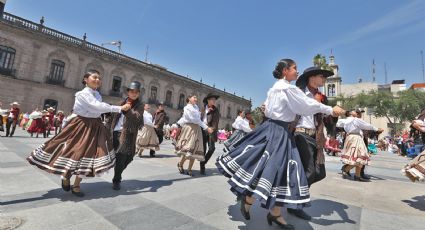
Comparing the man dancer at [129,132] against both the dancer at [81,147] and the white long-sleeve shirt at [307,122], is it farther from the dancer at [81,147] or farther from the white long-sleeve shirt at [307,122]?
the white long-sleeve shirt at [307,122]

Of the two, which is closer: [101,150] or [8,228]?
[8,228]

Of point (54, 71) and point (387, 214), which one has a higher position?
point (54, 71)

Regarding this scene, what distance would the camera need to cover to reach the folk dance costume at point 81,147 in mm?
3062

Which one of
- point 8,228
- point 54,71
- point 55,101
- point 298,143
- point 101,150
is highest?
point 54,71

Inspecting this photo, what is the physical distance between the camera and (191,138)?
5328mm

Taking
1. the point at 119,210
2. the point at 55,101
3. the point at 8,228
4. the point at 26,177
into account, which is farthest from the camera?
the point at 55,101

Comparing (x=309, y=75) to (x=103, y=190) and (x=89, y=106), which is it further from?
(x=103, y=190)

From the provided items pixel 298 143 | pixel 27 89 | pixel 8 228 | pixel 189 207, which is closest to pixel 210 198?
pixel 189 207

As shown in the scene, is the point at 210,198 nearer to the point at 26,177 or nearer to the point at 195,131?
the point at 195,131

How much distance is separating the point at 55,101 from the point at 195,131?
23.0 m

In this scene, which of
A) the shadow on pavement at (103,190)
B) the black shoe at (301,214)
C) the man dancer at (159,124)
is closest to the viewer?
the black shoe at (301,214)

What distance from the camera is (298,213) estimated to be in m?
2.87

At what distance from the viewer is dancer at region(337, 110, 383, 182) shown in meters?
5.71

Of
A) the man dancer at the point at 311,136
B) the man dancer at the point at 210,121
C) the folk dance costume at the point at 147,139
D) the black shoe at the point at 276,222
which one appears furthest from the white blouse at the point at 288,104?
the folk dance costume at the point at 147,139
